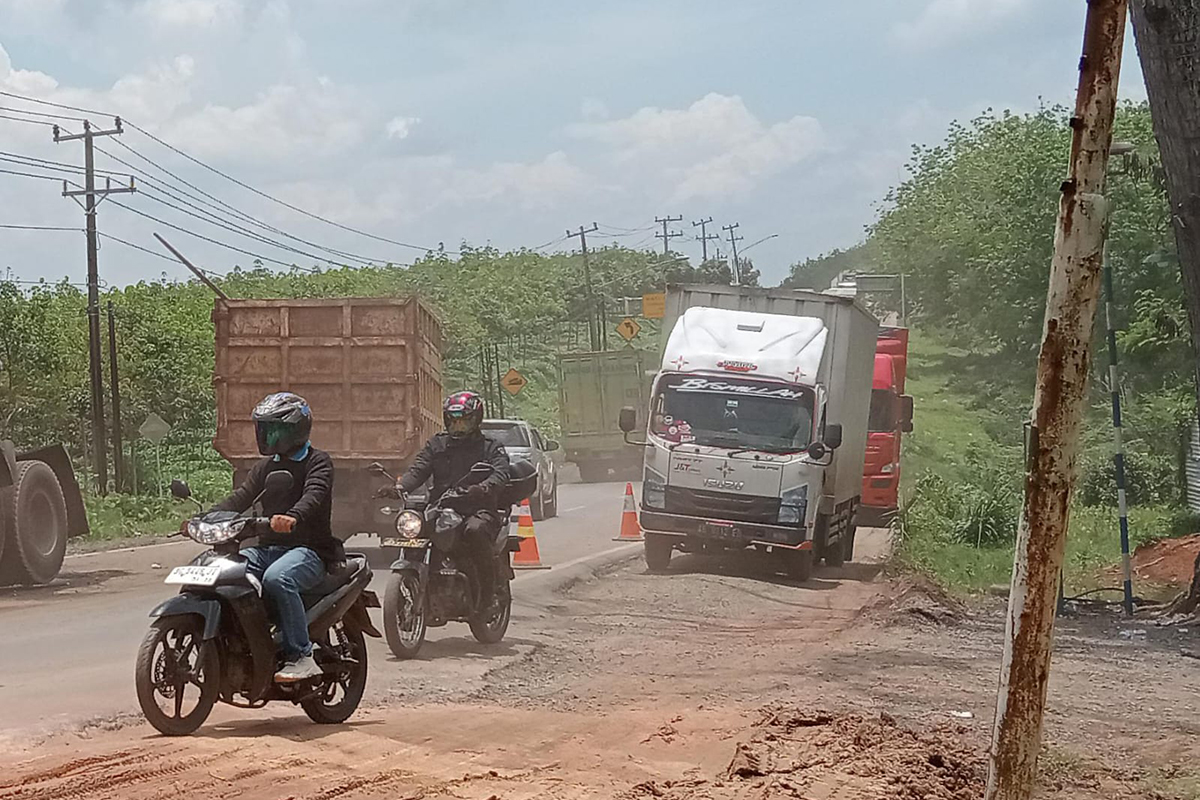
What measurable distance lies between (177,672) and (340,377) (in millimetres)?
11167

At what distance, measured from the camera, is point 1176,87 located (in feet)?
31.4

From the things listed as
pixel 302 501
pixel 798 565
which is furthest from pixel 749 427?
pixel 302 501

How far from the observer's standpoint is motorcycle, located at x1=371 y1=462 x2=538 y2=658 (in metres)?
10.0

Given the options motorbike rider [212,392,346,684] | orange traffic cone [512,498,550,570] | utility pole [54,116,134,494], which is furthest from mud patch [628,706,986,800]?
utility pole [54,116,134,494]

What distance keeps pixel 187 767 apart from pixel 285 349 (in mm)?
12403

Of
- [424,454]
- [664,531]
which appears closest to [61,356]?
[664,531]

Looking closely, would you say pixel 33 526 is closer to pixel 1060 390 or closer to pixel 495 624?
pixel 495 624

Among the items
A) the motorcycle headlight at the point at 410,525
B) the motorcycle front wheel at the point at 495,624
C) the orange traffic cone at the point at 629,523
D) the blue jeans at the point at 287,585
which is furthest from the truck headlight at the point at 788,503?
the blue jeans at the point at 287,585

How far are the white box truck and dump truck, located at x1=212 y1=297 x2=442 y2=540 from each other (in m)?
2.78

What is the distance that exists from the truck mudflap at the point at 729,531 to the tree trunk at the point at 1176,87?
23.7 feet

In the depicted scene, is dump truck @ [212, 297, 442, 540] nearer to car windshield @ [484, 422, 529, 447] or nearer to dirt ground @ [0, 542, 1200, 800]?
dirt ground @ [0, 542, 1200, 800]

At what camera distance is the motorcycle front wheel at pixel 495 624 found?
10805mm

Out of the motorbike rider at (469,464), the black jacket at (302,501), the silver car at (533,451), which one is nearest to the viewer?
the black jacket at (302,501)

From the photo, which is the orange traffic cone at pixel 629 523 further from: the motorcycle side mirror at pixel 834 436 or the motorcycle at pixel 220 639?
the motorcycle at pixel 220 639
